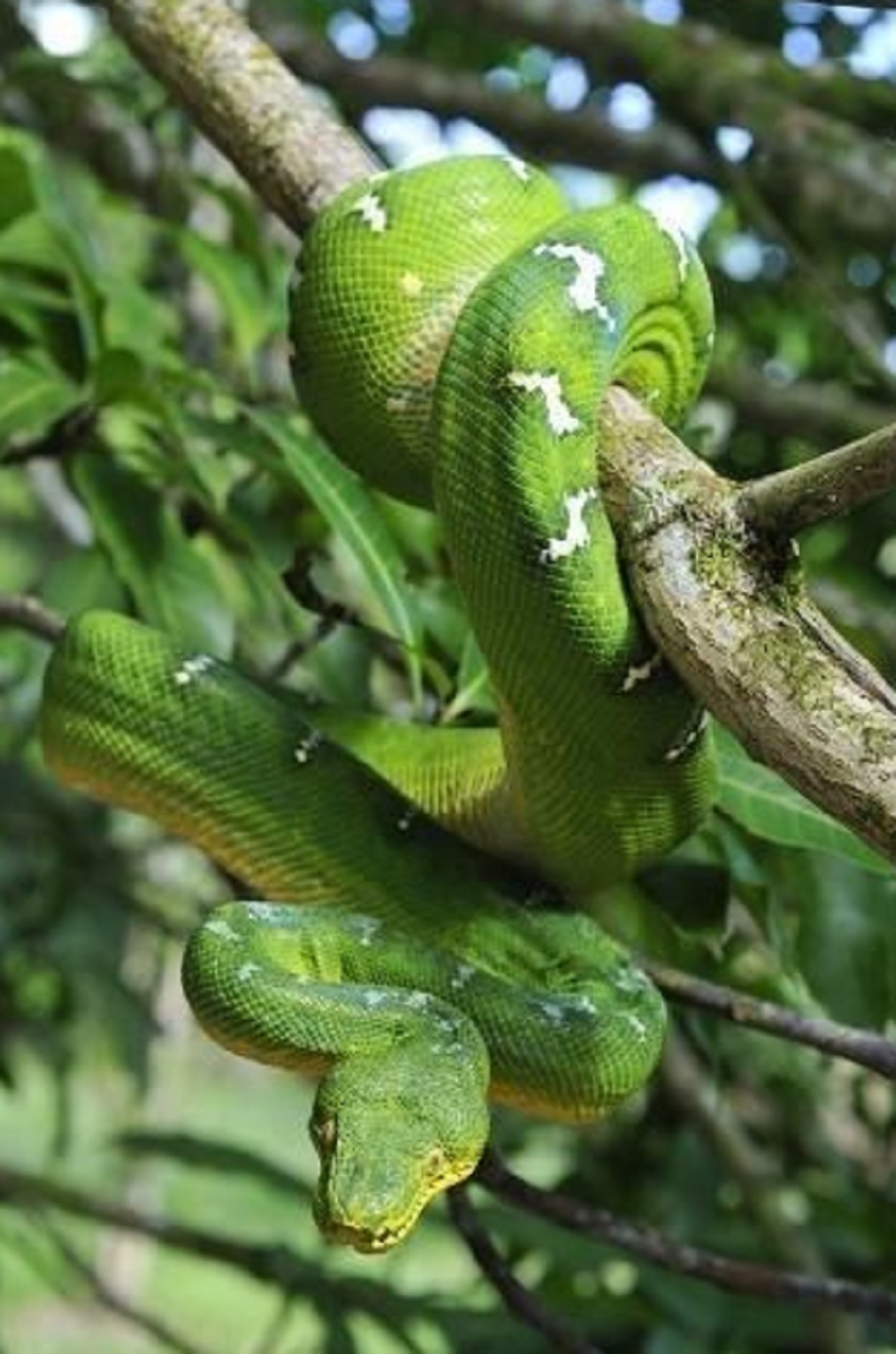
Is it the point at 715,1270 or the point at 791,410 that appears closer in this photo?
the point at 715,1270

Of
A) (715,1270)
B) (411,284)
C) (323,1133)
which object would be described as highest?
(411,284)

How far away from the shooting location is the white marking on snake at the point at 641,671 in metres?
1.61

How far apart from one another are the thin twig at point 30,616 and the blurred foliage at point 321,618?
0.07m

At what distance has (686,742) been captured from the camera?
171 centimetres

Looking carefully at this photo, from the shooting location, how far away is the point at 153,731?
2023mm

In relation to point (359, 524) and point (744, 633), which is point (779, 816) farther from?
point (744, 633)

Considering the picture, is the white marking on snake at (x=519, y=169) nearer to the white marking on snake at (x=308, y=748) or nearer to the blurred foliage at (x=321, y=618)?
the blurred foliage at (x=321, y=618)

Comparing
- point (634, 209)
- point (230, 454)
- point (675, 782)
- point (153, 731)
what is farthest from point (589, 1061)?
point (230, 454)

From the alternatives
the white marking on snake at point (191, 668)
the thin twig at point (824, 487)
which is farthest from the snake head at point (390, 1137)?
the white marking on snake at point (191, 668)

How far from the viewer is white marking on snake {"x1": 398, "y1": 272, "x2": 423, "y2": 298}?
1.94 m

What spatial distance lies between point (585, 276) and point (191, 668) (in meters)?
0.56

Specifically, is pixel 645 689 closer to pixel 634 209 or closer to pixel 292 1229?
pixel 634 209

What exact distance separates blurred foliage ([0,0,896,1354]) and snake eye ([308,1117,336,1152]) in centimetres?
60

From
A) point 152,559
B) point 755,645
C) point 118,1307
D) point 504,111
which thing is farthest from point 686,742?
point 504,111
